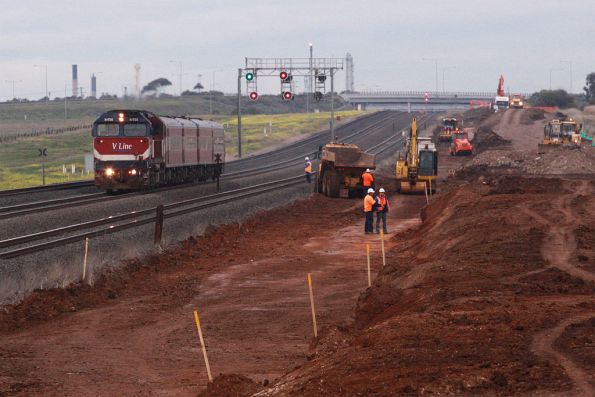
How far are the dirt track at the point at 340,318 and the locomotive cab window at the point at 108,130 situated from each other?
13075 mm

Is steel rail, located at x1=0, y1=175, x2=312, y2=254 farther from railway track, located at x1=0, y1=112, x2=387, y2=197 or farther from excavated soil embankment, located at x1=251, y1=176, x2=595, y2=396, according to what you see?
excavated soil embankment, located at x1=251, y1=176, x2=595, y2=396

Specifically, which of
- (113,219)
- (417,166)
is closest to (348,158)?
(417,166)

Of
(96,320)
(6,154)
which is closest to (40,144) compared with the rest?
(6,154)

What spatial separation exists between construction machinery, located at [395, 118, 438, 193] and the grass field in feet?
77.0

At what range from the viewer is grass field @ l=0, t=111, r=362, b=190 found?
7062 cm

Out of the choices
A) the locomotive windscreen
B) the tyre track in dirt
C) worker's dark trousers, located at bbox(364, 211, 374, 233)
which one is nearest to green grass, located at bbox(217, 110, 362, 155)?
the locomotive windscreen

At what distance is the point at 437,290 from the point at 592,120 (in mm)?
111753

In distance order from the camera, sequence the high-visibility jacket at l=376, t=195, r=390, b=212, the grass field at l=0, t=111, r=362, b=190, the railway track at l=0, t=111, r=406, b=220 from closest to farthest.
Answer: the high-visibility jacket at l=376, t=195, r=390, b=212 < the railway track at l=0, t=111, r=406, b=220 < the grass field at l=0, t=111, r=362, b=190

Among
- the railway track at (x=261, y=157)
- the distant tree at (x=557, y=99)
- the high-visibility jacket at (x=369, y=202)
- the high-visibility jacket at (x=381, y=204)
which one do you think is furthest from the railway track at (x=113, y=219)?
the distant tree at (x=557, y=99)

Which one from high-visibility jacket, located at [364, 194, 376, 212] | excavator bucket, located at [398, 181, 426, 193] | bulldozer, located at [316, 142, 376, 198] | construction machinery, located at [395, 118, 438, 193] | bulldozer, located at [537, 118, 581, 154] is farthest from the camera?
bulldozer, located at [537, 118, 581, 154]

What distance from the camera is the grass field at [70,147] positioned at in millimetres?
70625

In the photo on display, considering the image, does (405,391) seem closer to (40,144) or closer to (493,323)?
(493,323)

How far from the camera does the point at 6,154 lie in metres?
91.5

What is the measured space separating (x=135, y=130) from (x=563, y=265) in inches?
1093
